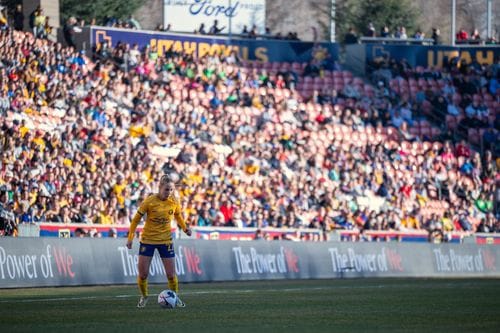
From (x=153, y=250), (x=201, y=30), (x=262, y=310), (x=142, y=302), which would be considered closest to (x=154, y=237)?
(x=153, y=250)

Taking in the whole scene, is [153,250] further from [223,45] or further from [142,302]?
[223,45]

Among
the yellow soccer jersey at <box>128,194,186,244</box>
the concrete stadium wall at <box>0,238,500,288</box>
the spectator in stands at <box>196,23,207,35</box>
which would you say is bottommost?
the concrete stadium wall at <box>0,238,500,288</box>

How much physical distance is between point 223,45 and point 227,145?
8.66 metres

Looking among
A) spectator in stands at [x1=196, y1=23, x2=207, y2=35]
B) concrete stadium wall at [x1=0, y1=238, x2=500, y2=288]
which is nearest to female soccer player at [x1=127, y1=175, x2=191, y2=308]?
concrete stadium wall at [x1=0, y1=238, x2=500, y2=288]

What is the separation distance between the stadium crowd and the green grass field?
6202mm

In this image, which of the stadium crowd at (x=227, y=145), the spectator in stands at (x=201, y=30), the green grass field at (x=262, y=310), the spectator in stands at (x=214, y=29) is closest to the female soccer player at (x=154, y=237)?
the green grass field at (x=262, y=310)

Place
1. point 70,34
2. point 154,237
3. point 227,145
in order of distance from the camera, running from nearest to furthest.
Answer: point 154,237 → point 227,145 → point 70,34


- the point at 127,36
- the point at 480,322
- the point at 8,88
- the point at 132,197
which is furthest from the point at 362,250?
the point at 480,322

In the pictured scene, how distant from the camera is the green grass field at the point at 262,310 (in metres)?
14.9

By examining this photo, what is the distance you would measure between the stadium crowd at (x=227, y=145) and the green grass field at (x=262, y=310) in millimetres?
6202

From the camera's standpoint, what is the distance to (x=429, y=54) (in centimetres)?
4912

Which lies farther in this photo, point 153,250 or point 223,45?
point 223,45

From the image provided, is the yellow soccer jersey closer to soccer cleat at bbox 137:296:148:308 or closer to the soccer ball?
soccer cleat at bbox 137:296:148:308

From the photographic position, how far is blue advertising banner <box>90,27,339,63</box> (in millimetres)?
42188
